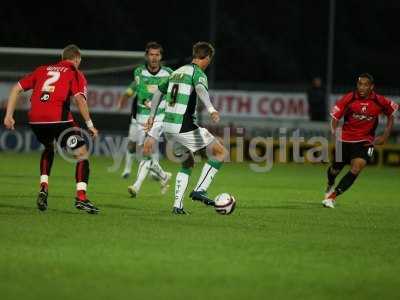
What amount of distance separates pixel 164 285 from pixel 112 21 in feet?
90.2

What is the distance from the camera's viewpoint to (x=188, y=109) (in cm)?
1227

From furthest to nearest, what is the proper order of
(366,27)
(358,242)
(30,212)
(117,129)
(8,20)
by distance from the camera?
(366,27) → (8,20) → (117,129) → (30,212) → (358,242)

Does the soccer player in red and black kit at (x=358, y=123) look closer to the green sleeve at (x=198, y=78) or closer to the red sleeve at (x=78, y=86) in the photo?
the green sleeve at (x=198, y=78)

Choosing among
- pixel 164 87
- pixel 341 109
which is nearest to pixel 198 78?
pixel 164 87

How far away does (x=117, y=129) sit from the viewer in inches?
1021

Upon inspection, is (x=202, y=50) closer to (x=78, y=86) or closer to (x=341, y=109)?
(x=78, y=86)

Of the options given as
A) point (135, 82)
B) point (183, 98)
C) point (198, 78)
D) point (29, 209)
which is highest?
point (135, 82)

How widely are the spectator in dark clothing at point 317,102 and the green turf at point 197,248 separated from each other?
34.9 feet

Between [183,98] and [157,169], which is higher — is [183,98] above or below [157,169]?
above

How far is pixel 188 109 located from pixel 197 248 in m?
3.01

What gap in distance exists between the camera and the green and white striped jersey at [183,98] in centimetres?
1214

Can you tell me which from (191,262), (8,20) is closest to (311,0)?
(8,20)

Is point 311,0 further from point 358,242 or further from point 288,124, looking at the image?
point 358,242

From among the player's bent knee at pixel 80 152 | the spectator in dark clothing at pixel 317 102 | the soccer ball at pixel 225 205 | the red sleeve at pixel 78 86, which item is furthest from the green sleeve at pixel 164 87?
the spectator in dark clothing at pixel 317 102
